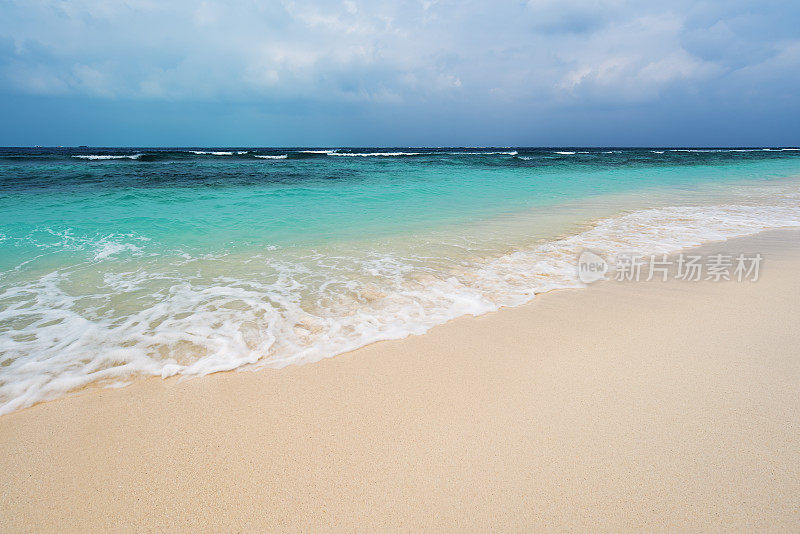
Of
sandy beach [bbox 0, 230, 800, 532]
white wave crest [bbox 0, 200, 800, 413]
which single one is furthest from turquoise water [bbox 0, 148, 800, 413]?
sandy beach [bbox 0, 230, 800, 532]

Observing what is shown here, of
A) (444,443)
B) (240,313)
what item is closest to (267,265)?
(240,313)

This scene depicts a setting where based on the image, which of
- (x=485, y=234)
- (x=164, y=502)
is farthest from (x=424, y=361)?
(x=485, y=234)

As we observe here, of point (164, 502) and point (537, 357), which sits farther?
point (537, 357)

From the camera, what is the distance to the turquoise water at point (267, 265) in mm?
2811

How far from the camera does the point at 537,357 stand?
103 inches

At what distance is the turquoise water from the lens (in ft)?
9.22

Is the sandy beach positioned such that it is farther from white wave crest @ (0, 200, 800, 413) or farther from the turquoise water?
the turquoise water

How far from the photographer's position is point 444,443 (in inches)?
72.9

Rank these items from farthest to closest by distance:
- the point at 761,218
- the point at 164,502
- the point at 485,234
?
the point at 761,218
the point at 485,234
the point at 164,502

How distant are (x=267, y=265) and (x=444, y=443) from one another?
3725mm

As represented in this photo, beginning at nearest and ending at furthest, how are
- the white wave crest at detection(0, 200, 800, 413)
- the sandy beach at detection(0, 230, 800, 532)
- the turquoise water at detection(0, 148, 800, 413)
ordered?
the sandy beach at detection(0, 230, 800, 532), the white wave crest at detection(0, 200, 800, 413), the turquoise water at detection(0, 148, 800, 413)

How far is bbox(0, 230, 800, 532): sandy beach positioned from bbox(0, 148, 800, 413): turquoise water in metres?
0.44

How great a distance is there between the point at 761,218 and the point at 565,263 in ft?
21.2

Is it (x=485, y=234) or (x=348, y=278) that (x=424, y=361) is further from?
(x=485, y=234)
